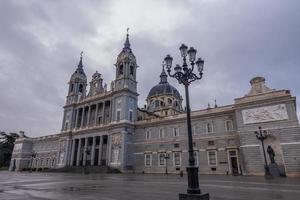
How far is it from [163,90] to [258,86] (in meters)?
44.5

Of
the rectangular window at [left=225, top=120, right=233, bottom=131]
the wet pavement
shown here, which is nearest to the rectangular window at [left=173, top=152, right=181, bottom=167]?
the rectangular window at [left=225, top=120, right=233, bottom=131]

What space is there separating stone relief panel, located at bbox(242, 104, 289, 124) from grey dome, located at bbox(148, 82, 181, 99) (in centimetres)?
4375

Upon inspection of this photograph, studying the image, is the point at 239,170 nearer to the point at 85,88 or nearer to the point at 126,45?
the point at 126,45

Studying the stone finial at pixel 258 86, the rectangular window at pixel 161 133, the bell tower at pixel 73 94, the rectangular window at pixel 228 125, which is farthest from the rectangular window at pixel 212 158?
the bell tower at pixel 73 94

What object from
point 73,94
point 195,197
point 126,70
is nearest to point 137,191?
point 195,197

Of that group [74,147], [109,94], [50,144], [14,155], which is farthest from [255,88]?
[14,155]

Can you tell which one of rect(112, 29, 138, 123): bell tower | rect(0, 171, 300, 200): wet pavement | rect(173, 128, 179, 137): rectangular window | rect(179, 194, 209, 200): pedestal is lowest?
rect(0, 171, 300, 200): wet pavement

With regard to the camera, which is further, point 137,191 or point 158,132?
point 158,132

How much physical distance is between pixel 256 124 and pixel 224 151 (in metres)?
7.19

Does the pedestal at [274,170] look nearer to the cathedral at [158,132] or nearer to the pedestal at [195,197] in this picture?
the cathedral at [158,132]

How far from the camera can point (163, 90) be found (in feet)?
252

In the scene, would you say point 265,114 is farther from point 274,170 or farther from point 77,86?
point 77,86

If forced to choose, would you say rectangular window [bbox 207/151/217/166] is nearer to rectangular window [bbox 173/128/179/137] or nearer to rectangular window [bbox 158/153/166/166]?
rectangular window [bbox 173/128/179/137]

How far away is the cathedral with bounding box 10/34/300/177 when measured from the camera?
3123 centimetres
